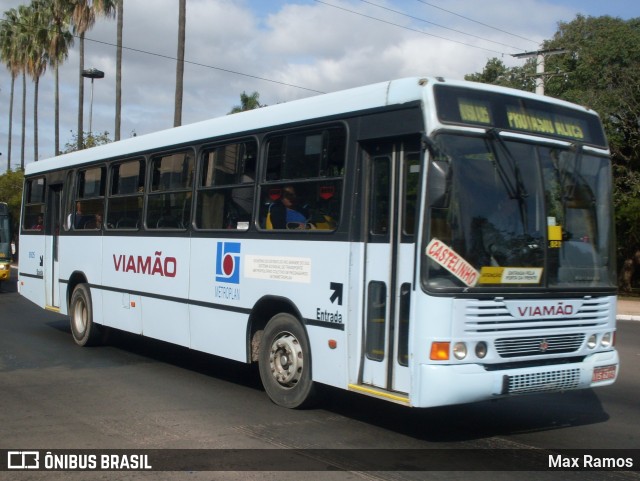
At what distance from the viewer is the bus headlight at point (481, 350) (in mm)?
6484

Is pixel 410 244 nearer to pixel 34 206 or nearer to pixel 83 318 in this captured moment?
pixel 83 318

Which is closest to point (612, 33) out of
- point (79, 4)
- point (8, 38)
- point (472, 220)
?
point (79, 4)

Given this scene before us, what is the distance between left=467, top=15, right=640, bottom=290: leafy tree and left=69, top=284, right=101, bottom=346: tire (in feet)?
60.2

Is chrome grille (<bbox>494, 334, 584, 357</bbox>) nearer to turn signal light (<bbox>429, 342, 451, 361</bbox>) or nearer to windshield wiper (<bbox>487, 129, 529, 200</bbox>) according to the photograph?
turn signal light (<bbox>429, 342, 451, 361</bbox>)

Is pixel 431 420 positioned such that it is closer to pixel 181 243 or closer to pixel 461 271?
pixel 461 271

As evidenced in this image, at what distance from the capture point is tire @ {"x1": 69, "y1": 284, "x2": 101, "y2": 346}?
12602 millimetres

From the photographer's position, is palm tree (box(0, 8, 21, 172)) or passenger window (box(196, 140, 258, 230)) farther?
palm tree (box(0, 8, 21, 172))

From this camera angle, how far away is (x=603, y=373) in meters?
7.25

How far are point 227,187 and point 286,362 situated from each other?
2.28m

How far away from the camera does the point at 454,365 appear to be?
6375 millimetres

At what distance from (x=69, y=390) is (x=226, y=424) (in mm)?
2609

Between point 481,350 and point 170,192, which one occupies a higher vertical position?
point 170,192

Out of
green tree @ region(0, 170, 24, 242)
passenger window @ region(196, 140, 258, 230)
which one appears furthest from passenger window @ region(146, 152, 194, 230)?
green tree @ region(0, 170, 24, 242)

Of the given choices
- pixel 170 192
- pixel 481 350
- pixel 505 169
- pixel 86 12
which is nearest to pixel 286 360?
pixel 481 350
